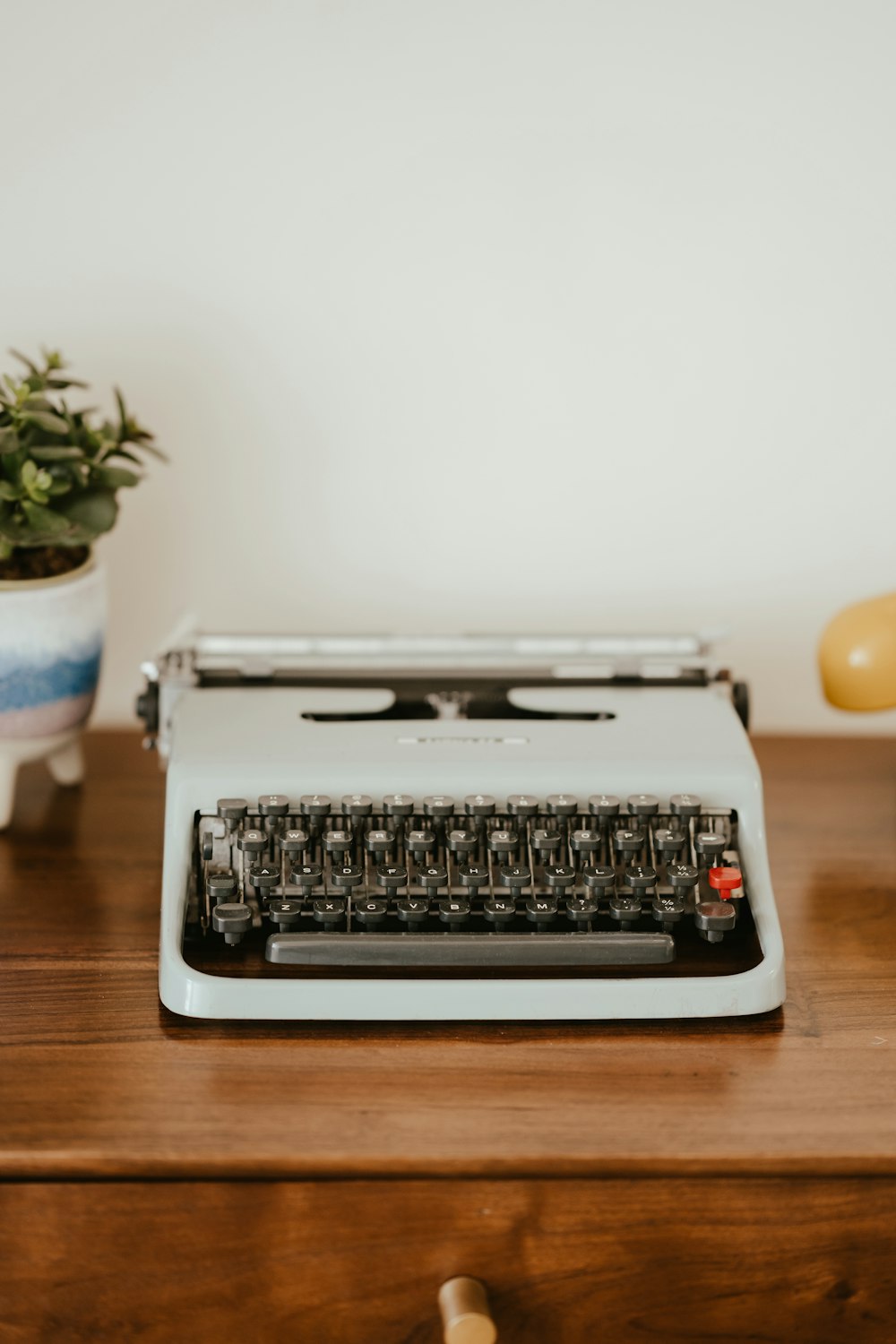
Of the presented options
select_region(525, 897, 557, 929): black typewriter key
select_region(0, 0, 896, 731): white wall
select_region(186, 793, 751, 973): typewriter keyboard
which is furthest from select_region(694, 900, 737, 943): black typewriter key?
select_region(0, 0, 896, 731): white wall

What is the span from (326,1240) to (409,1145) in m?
0.09

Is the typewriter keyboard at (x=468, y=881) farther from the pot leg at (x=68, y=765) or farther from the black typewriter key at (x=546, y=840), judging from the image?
the pot leg at (x=68, y=765)

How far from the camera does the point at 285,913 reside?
916 millimetres

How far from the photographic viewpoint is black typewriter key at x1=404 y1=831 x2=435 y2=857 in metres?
0.94

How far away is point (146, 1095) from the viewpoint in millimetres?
786

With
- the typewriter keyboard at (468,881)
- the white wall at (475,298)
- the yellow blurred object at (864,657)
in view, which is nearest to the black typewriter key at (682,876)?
the typewriter keyboard at (468,881)

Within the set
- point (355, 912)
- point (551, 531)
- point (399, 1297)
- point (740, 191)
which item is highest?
point (740, 191)

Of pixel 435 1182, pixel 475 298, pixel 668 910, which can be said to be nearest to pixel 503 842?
pixel 668 910

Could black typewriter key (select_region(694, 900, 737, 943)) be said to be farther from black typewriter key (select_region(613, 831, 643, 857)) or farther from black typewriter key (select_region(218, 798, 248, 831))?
black typewriter key (select_region(218, 798, 248, 831))

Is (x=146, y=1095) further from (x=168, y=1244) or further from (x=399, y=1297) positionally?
(x=399, y=1297)

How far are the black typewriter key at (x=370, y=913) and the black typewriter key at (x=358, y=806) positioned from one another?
0.23 feet

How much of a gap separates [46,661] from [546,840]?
50cm

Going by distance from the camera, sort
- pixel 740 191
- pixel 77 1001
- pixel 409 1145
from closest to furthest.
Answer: pixel 409 1145 → pixel 77 1001 → pixel 740 191

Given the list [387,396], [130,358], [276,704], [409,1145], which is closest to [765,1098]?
[409,1145]
